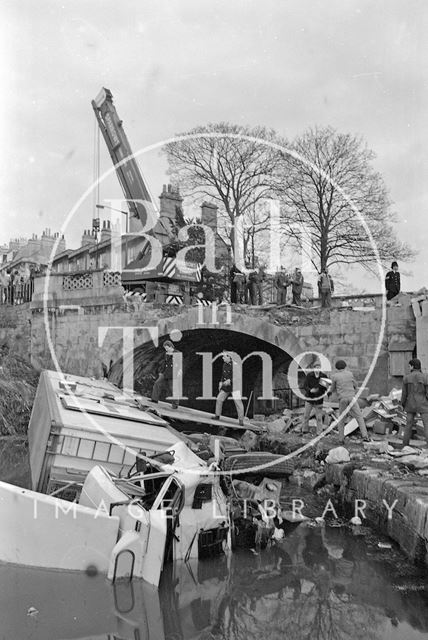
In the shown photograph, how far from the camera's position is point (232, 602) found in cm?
507

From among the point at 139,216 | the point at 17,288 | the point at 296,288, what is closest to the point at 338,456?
the point at 296,288

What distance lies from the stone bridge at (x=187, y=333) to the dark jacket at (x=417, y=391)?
3.11 m

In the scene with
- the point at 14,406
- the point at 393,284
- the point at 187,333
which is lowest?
the point at 14,406

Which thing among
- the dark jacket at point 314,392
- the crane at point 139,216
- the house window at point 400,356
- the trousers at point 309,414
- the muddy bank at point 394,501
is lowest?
the muddy bank at point 394,501

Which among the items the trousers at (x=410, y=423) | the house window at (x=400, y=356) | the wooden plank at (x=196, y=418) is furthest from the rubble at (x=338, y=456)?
the house window at (x=400, y=356)

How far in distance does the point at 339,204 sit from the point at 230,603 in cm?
1426

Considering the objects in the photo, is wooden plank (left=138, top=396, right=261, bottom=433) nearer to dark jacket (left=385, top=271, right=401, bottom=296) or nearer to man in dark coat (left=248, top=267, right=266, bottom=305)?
dark jacket (left=385, top=271, right=401, bottom=296)

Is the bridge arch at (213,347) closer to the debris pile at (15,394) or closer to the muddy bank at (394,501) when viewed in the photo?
the debris pile at (15,394)

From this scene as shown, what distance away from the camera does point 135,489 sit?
5566 millimetres

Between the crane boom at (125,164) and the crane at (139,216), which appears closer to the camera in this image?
the crane at (139,216)

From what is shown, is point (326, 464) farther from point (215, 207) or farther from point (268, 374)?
point (215, 207)

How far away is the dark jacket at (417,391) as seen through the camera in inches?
300

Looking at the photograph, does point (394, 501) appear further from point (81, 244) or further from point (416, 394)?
point (81, 244)

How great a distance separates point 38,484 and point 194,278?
10.5 m
